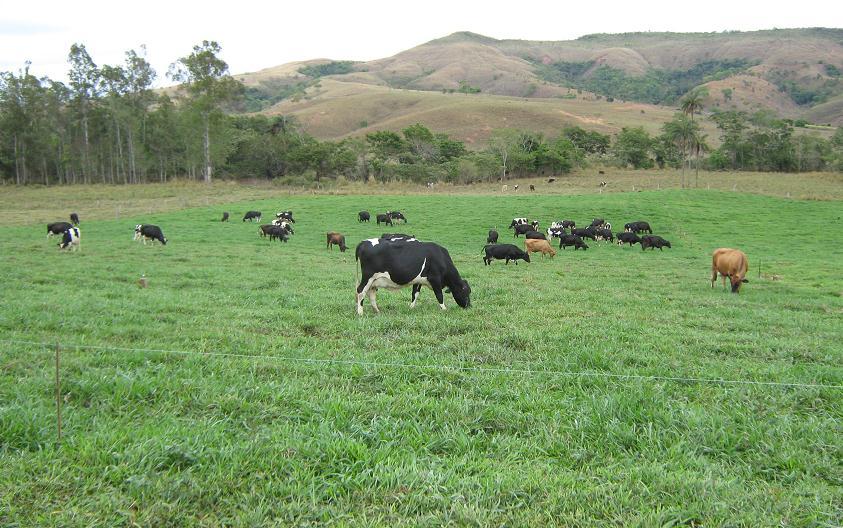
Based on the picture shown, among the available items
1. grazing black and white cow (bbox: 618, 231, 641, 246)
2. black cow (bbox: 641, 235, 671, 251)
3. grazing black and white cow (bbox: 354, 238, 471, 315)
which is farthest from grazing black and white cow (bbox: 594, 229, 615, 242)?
grazing black and white cow (bbox: 354, 238, 471, 315)

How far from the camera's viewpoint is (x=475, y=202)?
44.2 metres

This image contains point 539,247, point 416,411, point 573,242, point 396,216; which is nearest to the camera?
point 416,411

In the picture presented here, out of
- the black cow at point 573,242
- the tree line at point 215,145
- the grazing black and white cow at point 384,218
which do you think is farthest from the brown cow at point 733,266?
the tree line at point 215,145

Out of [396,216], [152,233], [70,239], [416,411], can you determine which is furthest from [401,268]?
[396,216]

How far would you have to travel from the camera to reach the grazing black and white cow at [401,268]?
36.4ft

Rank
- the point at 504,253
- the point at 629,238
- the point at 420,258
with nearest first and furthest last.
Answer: the point at 420,258 → the point at 504,253 → the point at 629,238

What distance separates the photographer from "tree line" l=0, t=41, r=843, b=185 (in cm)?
6912

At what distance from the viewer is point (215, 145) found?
7406 centimetres

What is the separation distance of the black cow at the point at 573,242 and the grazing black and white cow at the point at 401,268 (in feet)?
63.7

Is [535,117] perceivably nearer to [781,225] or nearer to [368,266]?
[781,225]

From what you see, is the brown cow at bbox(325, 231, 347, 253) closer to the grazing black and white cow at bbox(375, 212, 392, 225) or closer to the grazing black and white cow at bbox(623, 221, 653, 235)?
the grazing black and white cow at bbox(375, 212, 392, 225)

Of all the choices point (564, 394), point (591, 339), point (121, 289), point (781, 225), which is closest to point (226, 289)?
point (121, 289)

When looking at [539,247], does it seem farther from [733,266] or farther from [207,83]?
[207,83]

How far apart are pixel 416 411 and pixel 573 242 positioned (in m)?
25.6
